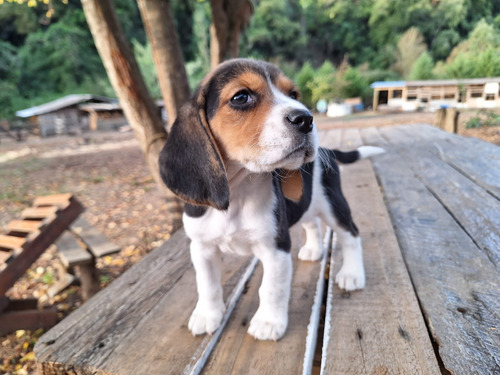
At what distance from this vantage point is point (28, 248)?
9.53 feet

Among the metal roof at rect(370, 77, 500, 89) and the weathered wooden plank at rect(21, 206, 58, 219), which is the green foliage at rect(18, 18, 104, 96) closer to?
the metal roof at rect(370, 77, 500, 89)

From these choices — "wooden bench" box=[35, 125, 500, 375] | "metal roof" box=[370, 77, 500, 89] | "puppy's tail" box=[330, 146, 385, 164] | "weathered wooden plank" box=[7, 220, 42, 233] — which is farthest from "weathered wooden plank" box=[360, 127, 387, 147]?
"metal roof" box=[370, 77, 500, 89]

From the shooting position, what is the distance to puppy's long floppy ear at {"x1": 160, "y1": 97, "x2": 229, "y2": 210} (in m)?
1.43

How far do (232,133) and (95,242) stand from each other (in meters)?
3.23

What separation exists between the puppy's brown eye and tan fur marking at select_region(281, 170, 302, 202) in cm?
43

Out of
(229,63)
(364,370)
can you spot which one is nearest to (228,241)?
(364,370)

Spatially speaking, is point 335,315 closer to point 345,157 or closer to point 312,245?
point 312,245

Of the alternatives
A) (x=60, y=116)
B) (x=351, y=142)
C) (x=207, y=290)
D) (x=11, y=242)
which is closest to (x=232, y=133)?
(x=207, y=290)

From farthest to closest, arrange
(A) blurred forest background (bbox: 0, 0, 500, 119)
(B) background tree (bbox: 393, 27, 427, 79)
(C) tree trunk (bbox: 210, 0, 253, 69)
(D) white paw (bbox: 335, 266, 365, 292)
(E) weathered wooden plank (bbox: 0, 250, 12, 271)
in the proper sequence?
(B) background tree (bbox: 393, 27, 427, 79), (A) blurred forest background (bbox: 0, 0, 500, 119), (C) tree trunk (bbox: 210, 0, 253, 69), (E) weathered wooden plank (bbox: 0, 250, 12, 271), (D) white paw (bbox: 335, 266, 365, 292)

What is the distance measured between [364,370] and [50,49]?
51743mm

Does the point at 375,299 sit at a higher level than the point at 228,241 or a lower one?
lower

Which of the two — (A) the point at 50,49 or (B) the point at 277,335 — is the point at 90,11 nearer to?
(B) the point at 277,335

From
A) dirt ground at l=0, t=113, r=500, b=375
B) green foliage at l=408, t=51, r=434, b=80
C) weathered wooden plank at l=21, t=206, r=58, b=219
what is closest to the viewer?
weathered wooden plank at l=21, t=206, r=58, b=219

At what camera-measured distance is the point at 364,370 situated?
1.27 m
